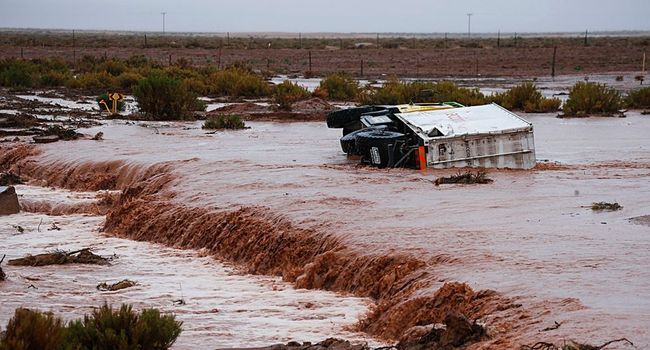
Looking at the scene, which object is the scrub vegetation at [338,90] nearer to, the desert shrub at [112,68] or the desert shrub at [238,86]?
the desert shrub at [238,86]

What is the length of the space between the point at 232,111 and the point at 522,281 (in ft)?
79.6

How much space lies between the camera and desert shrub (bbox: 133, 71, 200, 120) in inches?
1241

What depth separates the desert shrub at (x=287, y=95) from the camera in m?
34.6

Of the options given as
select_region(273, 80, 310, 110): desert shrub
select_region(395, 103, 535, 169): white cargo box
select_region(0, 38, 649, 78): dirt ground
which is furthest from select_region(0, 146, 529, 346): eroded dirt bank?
select_region(0, 38, 649, 78): dirt ground

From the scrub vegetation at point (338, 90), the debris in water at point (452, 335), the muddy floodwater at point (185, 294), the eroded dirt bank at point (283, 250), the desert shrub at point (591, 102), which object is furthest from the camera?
the scrub vegetation at point (338, 90)

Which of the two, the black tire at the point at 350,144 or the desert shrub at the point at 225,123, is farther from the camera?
the desert shrub at the point at 225,123

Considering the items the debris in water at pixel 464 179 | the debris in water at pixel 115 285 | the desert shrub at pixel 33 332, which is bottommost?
the debris in water at pixel 115 285

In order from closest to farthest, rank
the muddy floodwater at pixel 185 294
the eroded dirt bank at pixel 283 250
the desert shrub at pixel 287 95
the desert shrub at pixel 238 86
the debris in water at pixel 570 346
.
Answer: the debris in water at pixel 570 346, the eroded dirt bank at pixel 283 250, the muddy floodwater at pixel 185 294, the desert shrub at pixel 287 95, the desert shrub at pixel 238 86

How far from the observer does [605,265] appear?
1126 centimetres

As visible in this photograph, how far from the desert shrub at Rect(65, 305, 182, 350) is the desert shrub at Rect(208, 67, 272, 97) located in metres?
33.9

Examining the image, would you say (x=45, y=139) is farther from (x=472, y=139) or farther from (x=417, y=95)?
(x=417, y=95)

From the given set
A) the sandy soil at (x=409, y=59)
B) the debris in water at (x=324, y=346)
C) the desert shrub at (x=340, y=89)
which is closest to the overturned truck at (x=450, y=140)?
the debris in water at (x=324, y=346)

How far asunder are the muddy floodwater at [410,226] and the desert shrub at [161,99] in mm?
6204

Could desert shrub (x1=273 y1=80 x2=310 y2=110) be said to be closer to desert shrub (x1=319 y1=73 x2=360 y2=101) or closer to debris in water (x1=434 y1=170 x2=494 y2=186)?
desert shrub (x1=319 y1=73 x2=360 y2=101)
